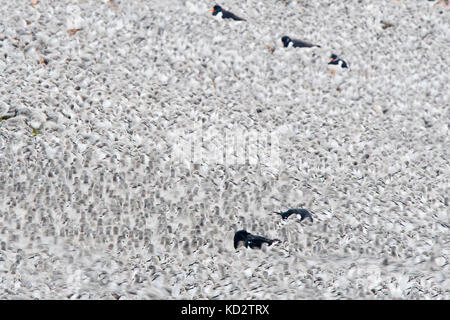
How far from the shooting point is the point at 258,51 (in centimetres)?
1808

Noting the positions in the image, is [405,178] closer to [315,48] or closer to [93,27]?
[315,48]

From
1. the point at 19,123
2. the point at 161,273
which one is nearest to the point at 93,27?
the point at 19,123

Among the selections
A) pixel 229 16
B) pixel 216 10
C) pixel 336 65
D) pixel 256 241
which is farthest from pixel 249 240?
pixel 216 10

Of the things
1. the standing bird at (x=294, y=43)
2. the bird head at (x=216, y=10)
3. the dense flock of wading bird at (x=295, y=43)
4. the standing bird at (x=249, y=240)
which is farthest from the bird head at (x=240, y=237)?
the bird head at (x=216, y=10)

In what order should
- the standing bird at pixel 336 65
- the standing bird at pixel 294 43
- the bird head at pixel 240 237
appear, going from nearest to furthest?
the bird head at pixel 240 237
the standing bird at pixel 336 65
the standing bird at pixel 294 43

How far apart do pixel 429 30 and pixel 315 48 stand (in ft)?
18.8

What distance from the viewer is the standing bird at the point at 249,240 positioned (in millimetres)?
12023

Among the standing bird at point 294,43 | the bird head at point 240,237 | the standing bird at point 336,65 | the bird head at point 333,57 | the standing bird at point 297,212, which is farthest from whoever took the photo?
the standing bird at point 294,43

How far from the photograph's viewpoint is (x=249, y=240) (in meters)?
12.1

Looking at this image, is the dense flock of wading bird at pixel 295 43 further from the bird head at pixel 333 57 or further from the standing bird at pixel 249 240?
the standing bird at pixel 249 240

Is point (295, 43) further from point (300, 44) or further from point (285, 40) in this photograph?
point (285, 40)

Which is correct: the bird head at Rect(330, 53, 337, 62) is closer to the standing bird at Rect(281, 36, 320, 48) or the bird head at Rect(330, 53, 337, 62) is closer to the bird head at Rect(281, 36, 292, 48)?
the standing bird at Rect(281, 36, 320, 48)

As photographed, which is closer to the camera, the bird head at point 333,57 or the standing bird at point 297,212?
the standing bird at point 297,212
